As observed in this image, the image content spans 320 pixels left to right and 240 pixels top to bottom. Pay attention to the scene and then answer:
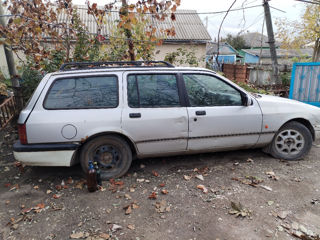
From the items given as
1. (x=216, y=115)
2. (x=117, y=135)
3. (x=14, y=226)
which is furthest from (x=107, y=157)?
(x=216, y=115)

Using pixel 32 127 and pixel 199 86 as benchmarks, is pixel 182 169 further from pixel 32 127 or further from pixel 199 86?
pixel 32 127

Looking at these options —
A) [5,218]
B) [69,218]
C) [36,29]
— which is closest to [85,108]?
[69,218]

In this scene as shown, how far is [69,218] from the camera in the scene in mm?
2752

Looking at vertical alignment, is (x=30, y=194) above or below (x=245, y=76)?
below

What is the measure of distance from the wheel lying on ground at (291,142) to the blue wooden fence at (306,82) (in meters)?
3.77

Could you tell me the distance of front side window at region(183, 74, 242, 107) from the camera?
3627 millimetres

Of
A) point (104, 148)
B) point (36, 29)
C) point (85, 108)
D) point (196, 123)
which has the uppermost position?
point (36, 29)

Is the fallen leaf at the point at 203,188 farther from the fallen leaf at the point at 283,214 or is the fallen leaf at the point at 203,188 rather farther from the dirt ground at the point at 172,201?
the fallen leaf at the point at 283,214

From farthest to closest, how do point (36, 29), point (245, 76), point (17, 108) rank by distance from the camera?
1. point (245, 76)
2. point (17, 108)
3. point (36, 29)

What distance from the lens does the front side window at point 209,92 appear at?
3627mm

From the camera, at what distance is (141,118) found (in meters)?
3.36

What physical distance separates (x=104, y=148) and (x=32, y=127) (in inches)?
40.3

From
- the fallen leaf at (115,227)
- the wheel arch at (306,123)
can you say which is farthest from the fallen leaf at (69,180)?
the wheel arch at (306,123)

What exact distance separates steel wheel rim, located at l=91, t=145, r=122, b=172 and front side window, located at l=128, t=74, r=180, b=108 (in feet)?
2.52
